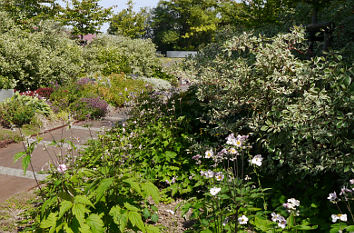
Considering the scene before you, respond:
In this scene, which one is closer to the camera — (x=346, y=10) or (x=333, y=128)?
(x=333, y=128)

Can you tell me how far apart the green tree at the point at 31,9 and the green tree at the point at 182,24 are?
2331 cm

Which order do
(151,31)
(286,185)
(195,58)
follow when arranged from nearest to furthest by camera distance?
1. (286,185)
2. (195,58)
3. (151,31)

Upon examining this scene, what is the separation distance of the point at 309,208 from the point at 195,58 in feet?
12.8

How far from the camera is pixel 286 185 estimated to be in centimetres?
356

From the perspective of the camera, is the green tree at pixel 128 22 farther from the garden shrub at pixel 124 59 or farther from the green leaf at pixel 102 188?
the green leaf at pixel 102 188

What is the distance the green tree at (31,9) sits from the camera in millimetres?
22062

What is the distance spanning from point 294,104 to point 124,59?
12984 millimetres

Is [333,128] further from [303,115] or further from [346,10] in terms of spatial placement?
[346,10]

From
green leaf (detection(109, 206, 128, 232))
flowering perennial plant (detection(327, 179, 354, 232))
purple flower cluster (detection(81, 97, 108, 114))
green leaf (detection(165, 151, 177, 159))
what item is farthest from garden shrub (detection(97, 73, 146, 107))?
flowering perennial plant (detection(327, 179, 354, 232))

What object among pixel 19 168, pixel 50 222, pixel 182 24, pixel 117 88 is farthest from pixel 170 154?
pixel 182 24

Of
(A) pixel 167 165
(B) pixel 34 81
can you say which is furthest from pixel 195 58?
(B) pixel 34 81

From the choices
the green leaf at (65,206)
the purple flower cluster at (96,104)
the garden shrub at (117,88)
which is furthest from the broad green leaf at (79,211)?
the garden shrub at (117,88)

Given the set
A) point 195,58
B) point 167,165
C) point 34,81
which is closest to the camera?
point 167,165

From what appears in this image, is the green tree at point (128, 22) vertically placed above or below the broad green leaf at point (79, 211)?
above
